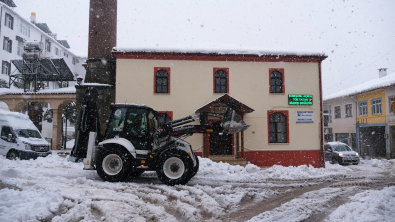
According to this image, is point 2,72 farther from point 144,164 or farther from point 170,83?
point 144,164

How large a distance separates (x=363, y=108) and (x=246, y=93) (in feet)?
59.8

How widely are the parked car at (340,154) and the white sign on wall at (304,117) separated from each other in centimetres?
481

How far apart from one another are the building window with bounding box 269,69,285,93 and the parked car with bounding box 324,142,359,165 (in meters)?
6.86

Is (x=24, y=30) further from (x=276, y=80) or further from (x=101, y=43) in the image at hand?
(x=276, y=80)

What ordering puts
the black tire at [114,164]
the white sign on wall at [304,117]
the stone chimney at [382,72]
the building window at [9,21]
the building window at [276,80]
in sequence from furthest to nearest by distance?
the stone chimney at [382,72], the building window at [9,21], the building window at [276,80], the white sign on wall at [304,117], the black tire at [114,164]

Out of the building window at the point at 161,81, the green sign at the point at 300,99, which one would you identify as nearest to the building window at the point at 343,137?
the green sign at the point at 300,99

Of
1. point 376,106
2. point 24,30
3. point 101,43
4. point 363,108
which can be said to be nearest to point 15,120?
point 101,43

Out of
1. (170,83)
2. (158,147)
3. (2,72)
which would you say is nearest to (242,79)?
(170,83)

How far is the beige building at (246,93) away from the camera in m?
15.9

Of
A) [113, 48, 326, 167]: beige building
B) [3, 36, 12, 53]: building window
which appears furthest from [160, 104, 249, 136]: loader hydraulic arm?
[3, 36, 12, 53]: building window

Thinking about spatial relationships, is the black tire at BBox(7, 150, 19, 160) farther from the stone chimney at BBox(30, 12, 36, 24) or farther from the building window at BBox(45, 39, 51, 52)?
the building window at BBox(45, 39, 51, 52)

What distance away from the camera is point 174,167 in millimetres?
8578

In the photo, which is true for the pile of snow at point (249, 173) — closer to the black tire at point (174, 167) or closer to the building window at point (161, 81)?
the black tire at point (174, 167)

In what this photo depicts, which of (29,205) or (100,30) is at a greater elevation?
(100,30)
